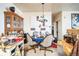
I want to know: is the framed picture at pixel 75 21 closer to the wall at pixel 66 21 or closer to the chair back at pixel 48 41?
the wall at pixel 66 21

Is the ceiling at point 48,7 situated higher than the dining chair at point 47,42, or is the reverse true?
the ceiling at point 48,7

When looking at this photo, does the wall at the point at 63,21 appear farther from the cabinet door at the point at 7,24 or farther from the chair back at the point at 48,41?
the cabinet door at the point at 7,24

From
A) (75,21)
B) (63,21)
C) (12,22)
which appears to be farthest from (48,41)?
(12,22)

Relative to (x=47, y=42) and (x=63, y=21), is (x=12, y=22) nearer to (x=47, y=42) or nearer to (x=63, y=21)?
(x=47, y=42)

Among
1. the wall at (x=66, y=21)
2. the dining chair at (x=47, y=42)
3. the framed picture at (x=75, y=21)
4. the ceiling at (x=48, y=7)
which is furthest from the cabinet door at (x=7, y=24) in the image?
the framed picture at (x=75, y=21)

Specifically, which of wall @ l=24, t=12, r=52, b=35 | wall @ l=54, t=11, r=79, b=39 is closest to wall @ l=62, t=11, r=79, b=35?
wall @ l=54, t=11, r=79, b=39

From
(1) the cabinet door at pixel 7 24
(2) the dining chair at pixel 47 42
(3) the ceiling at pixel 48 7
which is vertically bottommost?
(2) the dining chair at pixel 47 42

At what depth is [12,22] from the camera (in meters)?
2.70

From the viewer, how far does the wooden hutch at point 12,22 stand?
8.66 ft

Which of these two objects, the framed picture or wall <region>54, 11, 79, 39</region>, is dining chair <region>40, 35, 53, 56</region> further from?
the framed picture

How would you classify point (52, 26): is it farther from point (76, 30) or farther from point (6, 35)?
point (6, 35)

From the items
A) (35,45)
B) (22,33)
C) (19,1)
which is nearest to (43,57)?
(35,45)

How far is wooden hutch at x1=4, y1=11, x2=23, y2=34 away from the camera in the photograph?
2.64 m

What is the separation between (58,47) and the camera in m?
2.68
